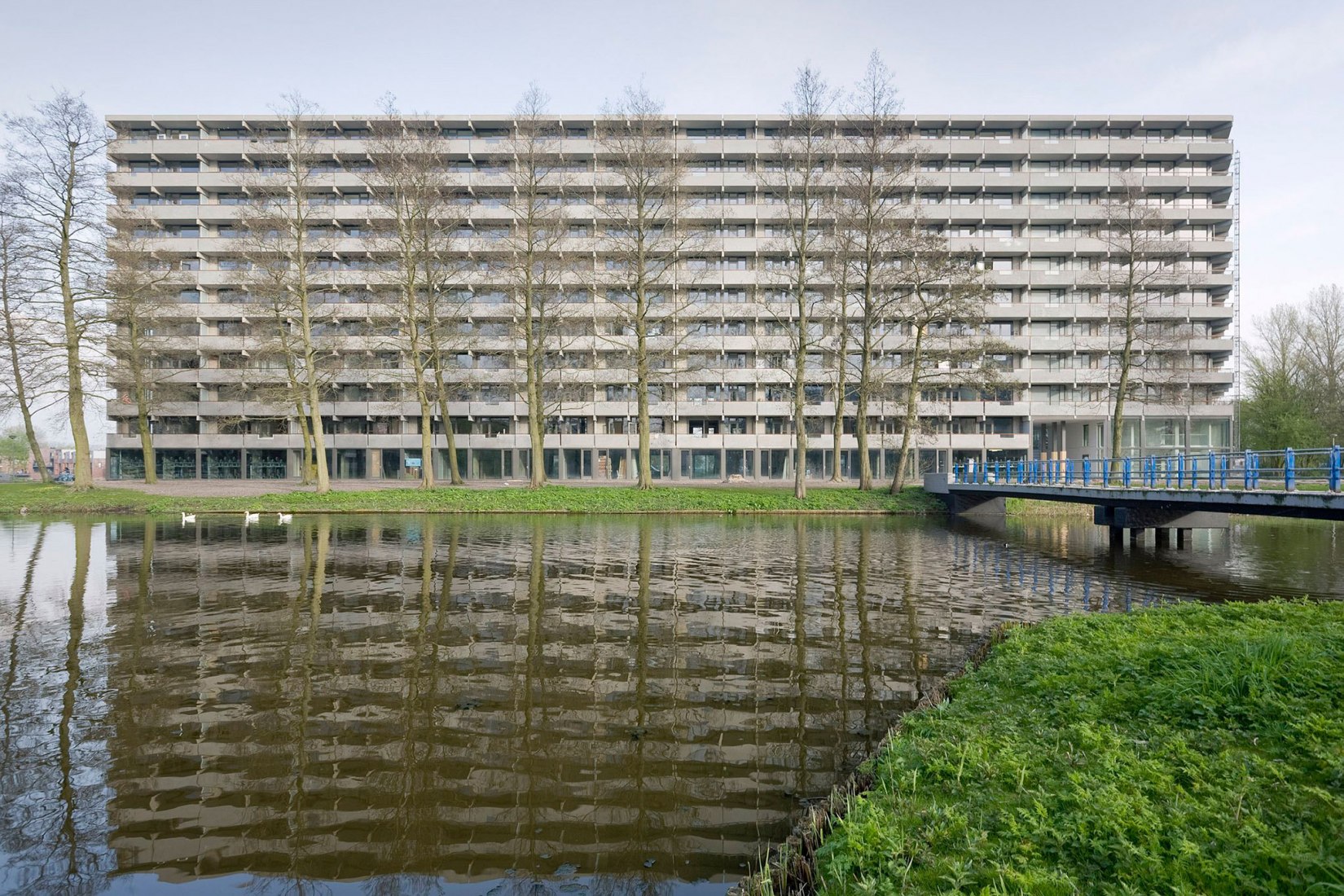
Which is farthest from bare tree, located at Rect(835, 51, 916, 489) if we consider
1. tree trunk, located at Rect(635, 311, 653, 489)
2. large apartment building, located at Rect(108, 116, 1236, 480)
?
large apartment building, located at Rect(108, 116, 1236, 480)

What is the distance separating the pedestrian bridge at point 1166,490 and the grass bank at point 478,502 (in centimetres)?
247

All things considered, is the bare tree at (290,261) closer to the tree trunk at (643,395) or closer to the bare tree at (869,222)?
the tree trunk at (643,395)

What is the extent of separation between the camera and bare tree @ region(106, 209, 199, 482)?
128ft

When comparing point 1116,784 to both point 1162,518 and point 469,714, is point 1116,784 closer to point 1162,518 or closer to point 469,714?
point 469,714

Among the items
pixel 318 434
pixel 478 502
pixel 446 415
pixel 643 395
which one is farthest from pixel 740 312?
pixel 318 434

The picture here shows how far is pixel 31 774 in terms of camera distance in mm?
6246

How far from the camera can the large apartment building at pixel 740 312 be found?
5991 centimetres

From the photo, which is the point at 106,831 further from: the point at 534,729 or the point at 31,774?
the point at 534,729

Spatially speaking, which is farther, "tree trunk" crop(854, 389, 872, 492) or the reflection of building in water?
"tree trunk" crop(854, 389, 872, 492)

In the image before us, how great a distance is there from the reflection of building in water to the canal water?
1.2 inches

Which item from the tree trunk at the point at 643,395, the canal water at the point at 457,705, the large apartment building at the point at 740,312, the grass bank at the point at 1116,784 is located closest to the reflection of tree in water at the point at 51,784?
the canal water at the point at 457,705

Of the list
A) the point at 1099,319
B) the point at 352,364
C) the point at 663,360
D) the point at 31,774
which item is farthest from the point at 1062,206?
the point at 31,774

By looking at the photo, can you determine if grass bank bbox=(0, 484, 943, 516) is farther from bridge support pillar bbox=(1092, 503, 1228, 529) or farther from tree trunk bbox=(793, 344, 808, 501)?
bridge support pillar bbox=(1092, 503, 1228, 529)

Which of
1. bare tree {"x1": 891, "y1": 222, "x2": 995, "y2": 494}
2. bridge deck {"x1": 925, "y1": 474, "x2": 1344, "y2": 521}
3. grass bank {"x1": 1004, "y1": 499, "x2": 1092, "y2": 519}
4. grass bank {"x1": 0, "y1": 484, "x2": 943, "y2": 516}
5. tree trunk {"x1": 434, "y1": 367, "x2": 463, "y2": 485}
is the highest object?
bare tree {"x1": 891, "y1": 222, "x2": 995, "y2": 494}
